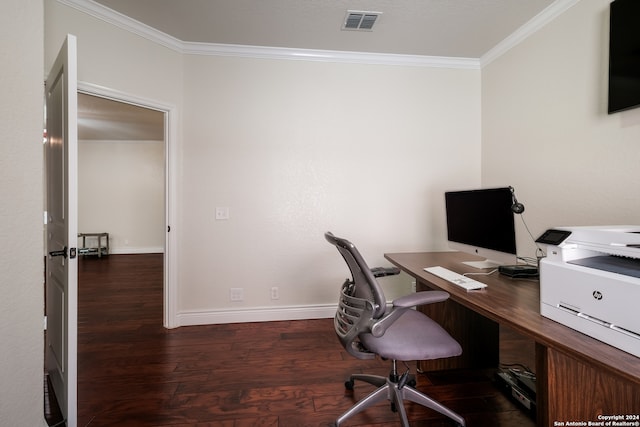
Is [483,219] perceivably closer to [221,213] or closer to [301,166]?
[301,166]

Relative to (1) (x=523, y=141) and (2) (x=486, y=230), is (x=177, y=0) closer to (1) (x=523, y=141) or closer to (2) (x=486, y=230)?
(2) (x=486, y=230)

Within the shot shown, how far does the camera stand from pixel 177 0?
1.95m

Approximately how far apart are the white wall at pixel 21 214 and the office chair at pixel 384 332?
1396mm

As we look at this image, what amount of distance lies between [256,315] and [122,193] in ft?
17.9

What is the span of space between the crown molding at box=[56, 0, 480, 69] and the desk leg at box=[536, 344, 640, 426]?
2.70 meters

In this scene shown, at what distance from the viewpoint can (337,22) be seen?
7.22 ft

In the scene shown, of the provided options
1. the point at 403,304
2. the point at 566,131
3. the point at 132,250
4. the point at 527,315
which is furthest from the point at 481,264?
the point at 132,250

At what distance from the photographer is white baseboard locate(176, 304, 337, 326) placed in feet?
8.45

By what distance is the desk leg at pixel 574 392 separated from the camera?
0.91 m

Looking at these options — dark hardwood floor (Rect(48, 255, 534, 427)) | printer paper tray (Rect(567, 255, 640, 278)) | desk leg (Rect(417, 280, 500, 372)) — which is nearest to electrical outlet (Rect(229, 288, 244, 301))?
dark hardwood floor (Rect(48, 255, 534, 427))

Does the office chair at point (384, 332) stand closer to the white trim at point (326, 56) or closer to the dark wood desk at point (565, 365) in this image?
the dark wood desk at point (565, 365)

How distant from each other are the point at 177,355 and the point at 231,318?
60 cm

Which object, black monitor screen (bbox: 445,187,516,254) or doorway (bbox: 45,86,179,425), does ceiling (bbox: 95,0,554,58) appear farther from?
doorway (bbox: 45,86,179,425)

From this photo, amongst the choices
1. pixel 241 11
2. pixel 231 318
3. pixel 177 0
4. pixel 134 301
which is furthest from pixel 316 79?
pixel 134 301
